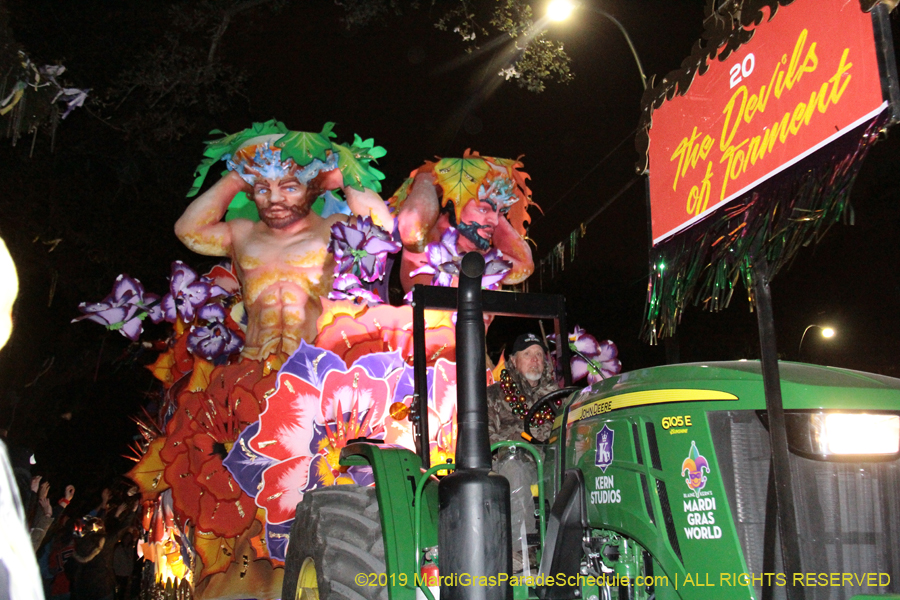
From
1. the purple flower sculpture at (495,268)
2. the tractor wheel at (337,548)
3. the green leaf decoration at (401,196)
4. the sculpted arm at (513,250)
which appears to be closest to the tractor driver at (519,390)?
the tractor wheel at (337,548)

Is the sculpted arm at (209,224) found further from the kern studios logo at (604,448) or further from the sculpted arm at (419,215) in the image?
the kern studios logo at (604,448)

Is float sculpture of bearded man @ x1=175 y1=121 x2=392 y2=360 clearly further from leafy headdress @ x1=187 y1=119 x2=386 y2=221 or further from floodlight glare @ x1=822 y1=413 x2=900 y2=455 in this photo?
floodlight glare @ x1=822 y1=413 x2=900 y2=455

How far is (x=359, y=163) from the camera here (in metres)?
9.36

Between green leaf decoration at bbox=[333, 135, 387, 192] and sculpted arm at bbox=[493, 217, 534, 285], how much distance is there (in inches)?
64.5

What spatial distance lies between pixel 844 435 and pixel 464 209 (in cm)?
693

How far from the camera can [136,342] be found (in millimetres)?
9961

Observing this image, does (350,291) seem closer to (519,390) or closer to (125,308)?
(125,308)

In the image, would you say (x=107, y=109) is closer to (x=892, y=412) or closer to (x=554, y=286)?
(x=892, y=412)

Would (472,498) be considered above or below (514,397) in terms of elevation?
below

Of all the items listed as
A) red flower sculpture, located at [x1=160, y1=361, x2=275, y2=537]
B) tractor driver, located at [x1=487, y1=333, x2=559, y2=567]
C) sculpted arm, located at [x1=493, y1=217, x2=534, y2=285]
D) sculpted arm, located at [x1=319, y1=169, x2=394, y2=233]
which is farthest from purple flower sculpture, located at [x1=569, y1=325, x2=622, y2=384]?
tractor driver, located at [x1=487, y1=333, x2=559, y2=567]

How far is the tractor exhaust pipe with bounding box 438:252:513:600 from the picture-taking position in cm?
243

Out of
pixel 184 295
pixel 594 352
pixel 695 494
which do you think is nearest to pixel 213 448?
pixel 184 295

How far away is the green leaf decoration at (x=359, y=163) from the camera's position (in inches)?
364

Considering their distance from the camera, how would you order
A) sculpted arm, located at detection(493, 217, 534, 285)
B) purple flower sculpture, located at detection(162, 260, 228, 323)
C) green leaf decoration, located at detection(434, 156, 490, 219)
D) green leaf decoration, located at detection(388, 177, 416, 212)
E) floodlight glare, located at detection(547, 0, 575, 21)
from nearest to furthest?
1. floodlight glare, located at detection(547, 0, 575, 21)
2. purple flower sculpture, located at detection(162, 260, 228, 323)
3. green leaf decoration, located at detection(434, 156, 490, 219)
4. sculpted arm, located at detection(493, 217, 534, 285)
5. green leaf decoration, located at detection(388, 177, 416, 212)
